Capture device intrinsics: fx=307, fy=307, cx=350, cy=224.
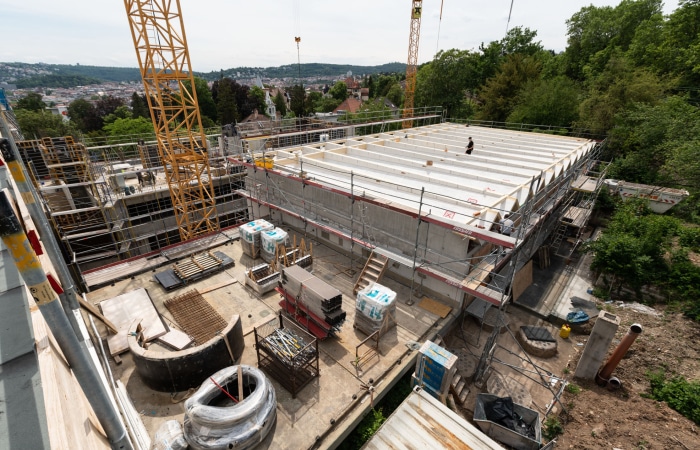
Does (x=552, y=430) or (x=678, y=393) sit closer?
(x=552, y=430)

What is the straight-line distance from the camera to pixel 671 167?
2128 centimetres

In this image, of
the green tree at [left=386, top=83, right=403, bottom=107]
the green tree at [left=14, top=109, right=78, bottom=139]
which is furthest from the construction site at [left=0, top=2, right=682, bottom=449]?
the green tree at [left=386, top=83, right=403, bottom=107]

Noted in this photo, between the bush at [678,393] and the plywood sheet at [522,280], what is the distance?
5993 millimetres

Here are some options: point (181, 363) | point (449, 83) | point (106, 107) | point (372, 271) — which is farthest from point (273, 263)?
point (106, 107)

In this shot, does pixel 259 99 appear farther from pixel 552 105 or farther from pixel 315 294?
pixel 315 294

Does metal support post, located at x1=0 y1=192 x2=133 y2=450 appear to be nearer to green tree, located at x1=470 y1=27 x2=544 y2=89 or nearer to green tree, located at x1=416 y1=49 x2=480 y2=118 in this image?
green tree, located at x1=416 y1=49 x2=480 y2=118

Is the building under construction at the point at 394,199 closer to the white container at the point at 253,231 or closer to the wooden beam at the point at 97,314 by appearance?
the white container at the point at 253,231

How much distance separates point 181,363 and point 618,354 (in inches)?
589

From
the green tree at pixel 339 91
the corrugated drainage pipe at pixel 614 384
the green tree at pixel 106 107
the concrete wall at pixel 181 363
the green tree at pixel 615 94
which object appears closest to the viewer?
the concrete wall at pixel 181 363

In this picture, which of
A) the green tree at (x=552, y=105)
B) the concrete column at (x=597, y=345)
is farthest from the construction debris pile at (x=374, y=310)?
the green tree at (x=552, y=105)

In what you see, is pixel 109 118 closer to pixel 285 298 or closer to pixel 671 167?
pixel 285 298

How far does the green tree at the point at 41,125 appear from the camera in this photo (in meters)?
43.8

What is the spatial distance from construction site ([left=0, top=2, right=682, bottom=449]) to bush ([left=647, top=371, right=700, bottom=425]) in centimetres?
150

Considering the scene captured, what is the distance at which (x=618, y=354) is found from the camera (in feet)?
37.0
